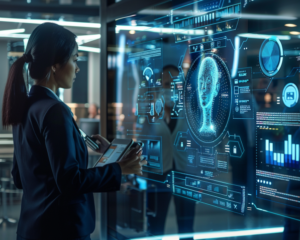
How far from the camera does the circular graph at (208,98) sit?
1.68 meters

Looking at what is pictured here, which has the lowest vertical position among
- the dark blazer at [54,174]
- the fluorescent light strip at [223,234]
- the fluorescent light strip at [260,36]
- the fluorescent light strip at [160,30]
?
the fluorescent light strip at [223,234]

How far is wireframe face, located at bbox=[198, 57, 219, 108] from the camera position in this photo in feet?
5.68

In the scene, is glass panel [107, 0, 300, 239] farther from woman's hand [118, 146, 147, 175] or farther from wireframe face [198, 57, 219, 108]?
woman's hand [118, 146, 147, 175]

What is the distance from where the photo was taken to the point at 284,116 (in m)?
1.36

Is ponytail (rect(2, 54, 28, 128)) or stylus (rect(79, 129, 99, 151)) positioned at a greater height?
ponytail (rect(2, 54, 28, 128))

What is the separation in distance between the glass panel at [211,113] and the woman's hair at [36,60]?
70cm

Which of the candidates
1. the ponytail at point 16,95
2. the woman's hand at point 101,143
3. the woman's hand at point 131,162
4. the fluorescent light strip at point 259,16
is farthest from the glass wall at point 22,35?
the fluorescent light strip at point 259,16

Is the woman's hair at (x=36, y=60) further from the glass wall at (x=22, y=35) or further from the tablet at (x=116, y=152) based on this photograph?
the glass wall at (x=22, y=35)

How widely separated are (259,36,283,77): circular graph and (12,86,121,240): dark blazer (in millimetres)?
723

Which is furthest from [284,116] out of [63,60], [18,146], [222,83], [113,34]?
[113,34]

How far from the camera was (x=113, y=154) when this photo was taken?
165 centimetres

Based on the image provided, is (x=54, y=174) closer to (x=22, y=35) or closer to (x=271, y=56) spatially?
(x=271, y=56)

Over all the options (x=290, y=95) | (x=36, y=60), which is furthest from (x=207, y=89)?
(x=36, y=60)

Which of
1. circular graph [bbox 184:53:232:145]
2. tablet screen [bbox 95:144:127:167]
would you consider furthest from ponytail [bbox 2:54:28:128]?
circular graph [bbox 184:53:232:145]
